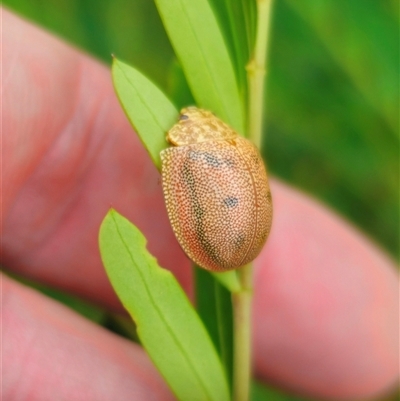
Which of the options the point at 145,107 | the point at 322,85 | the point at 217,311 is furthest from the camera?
the point at 322,85

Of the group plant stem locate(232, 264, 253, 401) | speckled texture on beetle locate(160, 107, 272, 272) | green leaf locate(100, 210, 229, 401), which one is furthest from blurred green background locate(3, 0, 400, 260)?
green leaf locate(100, 210, 229, 401)

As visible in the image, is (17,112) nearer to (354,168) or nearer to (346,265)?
(346,265)

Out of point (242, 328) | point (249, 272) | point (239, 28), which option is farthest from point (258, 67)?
point (242, 328)

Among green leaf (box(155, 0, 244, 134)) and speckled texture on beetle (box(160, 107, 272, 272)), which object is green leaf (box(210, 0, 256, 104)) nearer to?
green leaf (box(155, 0, 244, 134))

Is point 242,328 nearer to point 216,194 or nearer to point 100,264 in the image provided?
point 216,194

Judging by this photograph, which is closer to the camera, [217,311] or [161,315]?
[161,315]

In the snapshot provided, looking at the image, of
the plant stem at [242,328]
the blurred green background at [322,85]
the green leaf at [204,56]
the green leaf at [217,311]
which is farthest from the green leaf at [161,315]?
the blurred green background at [322,85]

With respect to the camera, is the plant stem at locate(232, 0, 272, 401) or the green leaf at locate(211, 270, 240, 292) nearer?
the plant stem at locate(232, 0, 272, 401)
